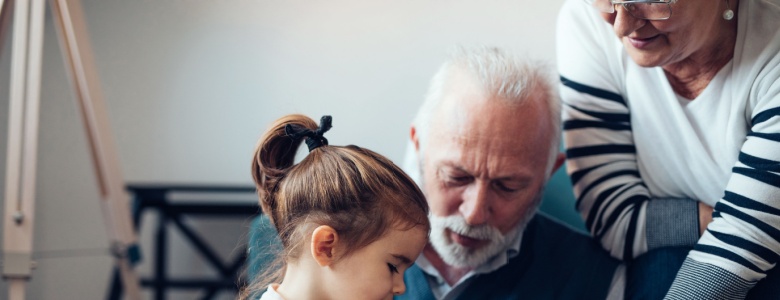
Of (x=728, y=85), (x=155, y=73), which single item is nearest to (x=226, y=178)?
(x=155, y=73)

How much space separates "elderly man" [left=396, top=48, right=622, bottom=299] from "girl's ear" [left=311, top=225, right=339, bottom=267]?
37 centimetres

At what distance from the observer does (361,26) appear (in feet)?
7.95

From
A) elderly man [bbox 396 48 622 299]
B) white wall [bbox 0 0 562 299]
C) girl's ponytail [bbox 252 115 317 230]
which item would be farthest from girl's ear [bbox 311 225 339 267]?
white wall [bbox 0 0 562 299]

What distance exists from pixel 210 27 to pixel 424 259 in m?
1.32

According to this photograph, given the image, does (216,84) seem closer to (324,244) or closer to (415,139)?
(415,139)

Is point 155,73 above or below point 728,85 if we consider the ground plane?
below

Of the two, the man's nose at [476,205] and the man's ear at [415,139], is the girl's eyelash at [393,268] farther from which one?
the man's ear at [415,139]

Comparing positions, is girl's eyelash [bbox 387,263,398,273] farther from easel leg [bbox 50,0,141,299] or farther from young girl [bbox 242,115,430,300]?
easel leg [bbox 50,0,141,299]

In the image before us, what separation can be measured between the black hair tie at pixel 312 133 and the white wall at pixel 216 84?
1112 millimetres

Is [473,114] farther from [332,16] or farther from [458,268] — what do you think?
[332,16]

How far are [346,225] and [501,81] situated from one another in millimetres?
492

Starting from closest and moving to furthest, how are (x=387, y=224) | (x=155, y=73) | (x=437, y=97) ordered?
(x=387, y=224) → (x=437, y=97) → (x=155, y=73)

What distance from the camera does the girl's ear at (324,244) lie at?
3.87 ft

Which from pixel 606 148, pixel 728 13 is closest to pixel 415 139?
pixel 606 148
